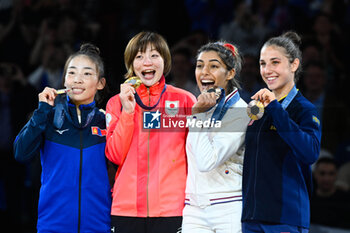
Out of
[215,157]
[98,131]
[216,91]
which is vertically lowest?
[215,157]

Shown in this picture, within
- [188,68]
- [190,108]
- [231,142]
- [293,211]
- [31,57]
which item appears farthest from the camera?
[31,57]

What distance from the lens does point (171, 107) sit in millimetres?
3305

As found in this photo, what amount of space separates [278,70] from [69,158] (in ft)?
4.28

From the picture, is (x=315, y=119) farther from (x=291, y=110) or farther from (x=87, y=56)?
(x=87, y=56)

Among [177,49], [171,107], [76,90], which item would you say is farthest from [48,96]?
[177,49]

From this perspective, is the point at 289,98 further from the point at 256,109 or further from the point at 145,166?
the point at 145,166

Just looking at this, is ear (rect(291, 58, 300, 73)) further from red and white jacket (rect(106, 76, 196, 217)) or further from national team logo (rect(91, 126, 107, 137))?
national team logo (rect(91, 126, 107, 137))

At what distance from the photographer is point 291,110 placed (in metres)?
3.01

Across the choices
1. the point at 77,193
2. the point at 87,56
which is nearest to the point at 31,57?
the point at 87,56

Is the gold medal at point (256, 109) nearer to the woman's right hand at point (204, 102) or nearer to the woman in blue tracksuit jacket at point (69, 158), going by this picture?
the woman's right hand at point (204, 102)

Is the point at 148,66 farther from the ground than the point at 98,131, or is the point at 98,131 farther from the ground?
the point at 148,66

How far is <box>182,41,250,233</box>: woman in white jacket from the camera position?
9.84ft

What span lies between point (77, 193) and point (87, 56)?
2.83 feet

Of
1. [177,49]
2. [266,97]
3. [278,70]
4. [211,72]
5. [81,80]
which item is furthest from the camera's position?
[177,49]
